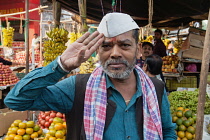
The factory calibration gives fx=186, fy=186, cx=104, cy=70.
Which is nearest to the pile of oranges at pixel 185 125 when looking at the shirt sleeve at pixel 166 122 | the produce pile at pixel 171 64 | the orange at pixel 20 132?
the shirt sleeve at pixel 166 122

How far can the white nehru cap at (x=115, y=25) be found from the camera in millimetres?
1329

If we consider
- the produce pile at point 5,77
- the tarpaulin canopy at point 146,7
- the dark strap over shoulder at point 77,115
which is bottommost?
the produce pile at point 5,77

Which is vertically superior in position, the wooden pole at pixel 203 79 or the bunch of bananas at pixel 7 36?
the bunch of bananas at pixel 7 36

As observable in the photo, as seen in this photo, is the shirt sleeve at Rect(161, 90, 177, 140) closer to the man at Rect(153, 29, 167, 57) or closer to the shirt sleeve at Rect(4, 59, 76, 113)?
the shirt sleeve at Rect(4, 59, 76, 113)

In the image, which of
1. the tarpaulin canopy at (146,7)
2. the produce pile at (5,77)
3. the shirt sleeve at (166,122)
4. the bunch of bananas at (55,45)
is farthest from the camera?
the produce pile at (5,77)

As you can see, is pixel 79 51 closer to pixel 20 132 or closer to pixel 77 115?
pixel 77 115

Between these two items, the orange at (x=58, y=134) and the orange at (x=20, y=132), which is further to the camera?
the orange at (x=20, y=132)

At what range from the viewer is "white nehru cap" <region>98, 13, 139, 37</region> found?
1.33m

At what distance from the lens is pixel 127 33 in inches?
54.0

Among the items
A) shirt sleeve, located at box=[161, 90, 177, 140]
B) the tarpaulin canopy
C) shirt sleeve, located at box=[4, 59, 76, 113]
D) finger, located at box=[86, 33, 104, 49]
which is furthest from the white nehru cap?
the tarpaulin canopy

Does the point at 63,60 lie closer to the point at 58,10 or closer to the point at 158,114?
the point at 158,114

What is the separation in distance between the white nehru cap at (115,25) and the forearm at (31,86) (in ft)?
1.53

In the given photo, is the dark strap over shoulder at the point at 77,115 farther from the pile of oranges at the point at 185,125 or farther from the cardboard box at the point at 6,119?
the cardboard box at the point at 6,119

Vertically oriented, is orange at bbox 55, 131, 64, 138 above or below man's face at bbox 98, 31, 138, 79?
below
